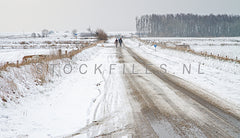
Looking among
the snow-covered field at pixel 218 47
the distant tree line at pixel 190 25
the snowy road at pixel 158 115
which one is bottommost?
the snowy road at pixel 158 115

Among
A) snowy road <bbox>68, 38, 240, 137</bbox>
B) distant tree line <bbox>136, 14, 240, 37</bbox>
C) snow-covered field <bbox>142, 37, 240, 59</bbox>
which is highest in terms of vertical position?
distant tree line <bbox>136, 14, 240, 37</bbox>

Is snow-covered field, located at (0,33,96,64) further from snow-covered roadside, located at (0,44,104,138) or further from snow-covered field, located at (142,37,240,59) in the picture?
snow-covered field, located at (142,37,240,59)

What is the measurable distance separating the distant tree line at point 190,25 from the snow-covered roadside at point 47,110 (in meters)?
124

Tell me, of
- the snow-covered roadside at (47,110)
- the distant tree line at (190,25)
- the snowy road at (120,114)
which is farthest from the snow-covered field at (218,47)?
the distant tree line at (190,25)

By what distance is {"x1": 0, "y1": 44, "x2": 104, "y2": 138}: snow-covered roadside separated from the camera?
14.6 feet

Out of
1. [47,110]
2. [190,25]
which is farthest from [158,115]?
[190,25]

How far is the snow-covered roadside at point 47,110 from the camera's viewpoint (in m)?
4.44

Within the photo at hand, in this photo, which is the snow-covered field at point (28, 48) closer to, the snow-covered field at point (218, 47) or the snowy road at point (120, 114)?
the snowy road at point (120, 114)

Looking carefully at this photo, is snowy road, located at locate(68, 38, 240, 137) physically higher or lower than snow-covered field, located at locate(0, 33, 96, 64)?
lower

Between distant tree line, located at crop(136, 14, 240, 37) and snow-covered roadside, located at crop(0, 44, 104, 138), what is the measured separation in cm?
12437

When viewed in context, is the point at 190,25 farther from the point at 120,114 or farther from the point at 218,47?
the point at 120,114

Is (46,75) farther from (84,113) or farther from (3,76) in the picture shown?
(84,113)

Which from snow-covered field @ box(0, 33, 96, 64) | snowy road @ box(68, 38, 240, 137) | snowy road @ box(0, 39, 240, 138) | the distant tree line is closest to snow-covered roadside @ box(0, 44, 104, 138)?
snowy road @ box(0, 39, 240, 138)

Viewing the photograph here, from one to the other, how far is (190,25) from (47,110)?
13825 cm
